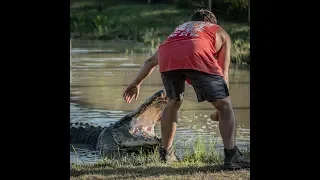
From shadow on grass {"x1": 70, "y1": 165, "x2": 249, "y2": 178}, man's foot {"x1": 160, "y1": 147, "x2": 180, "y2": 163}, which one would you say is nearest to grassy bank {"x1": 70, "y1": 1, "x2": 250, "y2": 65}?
man's foot {"x1": 160, "y1": 147, "x2": 180, "y2": 163}

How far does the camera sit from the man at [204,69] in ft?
22.2

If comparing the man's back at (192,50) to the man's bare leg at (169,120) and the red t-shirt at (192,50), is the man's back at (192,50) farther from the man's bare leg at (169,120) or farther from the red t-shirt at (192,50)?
the man's bare leg at (169,120)

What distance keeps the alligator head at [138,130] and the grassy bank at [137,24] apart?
744 inches

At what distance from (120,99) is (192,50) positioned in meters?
7.42

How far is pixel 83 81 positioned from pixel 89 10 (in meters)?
38.2

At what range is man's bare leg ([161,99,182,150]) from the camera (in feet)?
23.4

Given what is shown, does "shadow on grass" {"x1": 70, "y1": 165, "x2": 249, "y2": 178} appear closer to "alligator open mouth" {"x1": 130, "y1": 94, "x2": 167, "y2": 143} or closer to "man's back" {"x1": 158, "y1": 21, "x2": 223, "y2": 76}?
"man's back" {"x1": 158, "y1": 21, "x2": 223, "y2": 76}

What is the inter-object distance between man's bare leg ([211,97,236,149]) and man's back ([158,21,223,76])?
262 mm

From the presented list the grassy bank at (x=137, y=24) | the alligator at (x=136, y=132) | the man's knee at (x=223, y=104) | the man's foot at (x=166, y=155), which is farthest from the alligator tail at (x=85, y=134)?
the grassy bank at (x=137, y=24)

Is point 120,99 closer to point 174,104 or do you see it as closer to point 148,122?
point 148,122

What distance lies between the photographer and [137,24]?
41250 mm
